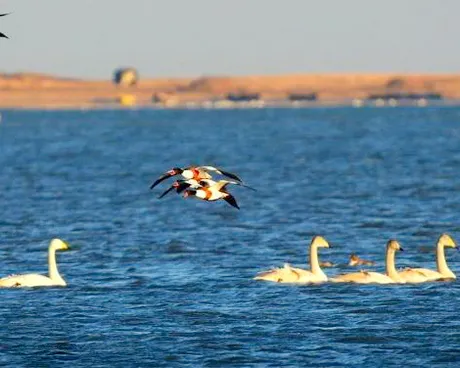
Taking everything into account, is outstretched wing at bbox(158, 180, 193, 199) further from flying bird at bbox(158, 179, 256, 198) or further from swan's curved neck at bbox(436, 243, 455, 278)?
swan's curved neck at bbox(436, 243, 455, 278)

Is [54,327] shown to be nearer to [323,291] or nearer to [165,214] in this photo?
[323,291]

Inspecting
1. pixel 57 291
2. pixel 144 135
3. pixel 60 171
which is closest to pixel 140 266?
pixel 57 291

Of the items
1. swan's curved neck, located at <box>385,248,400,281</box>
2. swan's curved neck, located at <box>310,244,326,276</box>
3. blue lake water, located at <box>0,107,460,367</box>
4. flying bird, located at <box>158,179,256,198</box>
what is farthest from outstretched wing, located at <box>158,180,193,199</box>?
swan's curved neck, located at <box>310,244,326,276</box>

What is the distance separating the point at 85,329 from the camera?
30.4m

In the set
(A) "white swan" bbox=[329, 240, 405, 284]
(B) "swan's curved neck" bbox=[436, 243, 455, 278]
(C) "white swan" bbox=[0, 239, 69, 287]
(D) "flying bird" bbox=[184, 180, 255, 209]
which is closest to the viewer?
(D) "flying bird" bbox=[184, 180, 255, 209]

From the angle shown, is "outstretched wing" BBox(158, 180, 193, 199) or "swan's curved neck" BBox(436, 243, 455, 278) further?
"swan's curved neck" BBox(436, 243, 455, 278)

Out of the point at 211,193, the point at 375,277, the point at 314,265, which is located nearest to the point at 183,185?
the point at 211,193

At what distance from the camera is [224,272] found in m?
38.5

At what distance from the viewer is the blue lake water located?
93.6 feet

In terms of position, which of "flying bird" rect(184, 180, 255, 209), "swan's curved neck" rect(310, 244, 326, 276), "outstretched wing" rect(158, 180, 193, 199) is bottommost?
"swan's curved neck" rect(310, 244, 326, 276)

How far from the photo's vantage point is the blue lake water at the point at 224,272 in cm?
2852

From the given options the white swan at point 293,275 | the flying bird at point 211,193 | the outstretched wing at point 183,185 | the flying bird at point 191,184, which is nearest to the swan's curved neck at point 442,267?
the white swan at point 293,275

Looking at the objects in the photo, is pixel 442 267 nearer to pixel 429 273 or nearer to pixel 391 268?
pixel 429 273

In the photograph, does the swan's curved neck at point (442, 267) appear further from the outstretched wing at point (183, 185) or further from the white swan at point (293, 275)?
the outstretched wing at point (183, 185)
